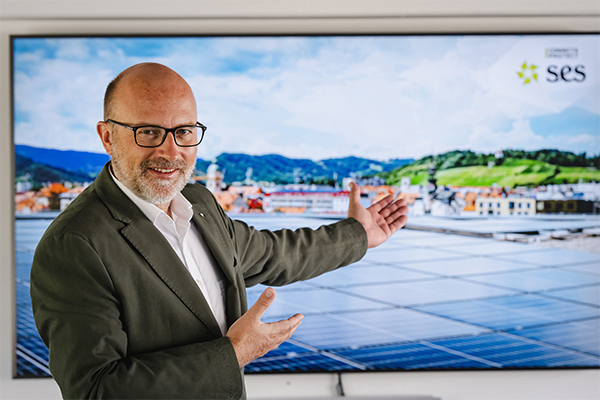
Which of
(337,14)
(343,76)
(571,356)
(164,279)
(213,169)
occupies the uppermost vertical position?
(337,14)

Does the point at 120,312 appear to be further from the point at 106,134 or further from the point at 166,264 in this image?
the point at 106,134

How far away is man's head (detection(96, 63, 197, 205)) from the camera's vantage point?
108 centimetres

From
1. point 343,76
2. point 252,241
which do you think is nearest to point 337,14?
point 343,76

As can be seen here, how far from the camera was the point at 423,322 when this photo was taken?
2422 millimetres

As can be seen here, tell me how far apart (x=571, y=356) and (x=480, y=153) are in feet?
3.90

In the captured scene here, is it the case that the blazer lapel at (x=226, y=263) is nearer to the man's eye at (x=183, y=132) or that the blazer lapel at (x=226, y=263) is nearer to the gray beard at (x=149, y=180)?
the gray beard at (x=149, y=180)

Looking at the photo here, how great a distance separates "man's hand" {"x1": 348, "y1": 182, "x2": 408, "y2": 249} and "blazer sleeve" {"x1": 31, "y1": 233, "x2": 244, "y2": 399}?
80 centimetres

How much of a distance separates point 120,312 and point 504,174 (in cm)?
214

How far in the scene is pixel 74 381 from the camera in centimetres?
90

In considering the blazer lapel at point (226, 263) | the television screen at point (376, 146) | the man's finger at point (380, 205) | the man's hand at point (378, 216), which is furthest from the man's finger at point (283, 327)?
the television screen at point (376, 146)

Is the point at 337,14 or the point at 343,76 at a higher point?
the point at 337,14

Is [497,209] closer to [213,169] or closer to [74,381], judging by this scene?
[213,169]

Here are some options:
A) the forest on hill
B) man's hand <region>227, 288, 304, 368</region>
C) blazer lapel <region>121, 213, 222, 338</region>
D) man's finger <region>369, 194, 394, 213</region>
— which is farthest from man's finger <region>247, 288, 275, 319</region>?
the forest on hill

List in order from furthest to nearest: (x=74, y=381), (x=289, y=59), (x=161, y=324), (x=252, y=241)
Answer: (x=289, y=59) → (x=252, y=241) → (x=161, y=324) → (x=74, y=381)
